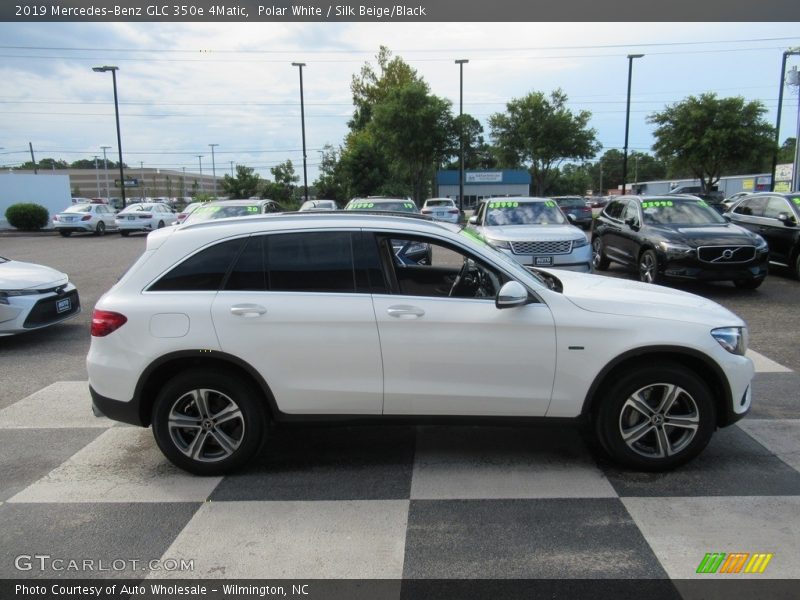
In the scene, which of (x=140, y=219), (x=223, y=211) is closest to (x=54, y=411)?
(x=223, y=211)

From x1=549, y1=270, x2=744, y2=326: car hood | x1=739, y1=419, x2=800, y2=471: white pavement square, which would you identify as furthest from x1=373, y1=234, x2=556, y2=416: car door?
x1=739, y1=419, x2=800, y2=471: white pavement square

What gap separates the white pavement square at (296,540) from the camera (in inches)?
120

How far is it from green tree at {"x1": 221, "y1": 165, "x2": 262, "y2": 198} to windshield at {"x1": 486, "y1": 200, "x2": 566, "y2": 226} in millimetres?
40011

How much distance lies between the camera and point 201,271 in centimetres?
406

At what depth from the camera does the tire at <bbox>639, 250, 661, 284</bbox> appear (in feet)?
34.5

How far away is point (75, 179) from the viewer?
5379 inches

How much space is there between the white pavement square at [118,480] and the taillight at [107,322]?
1001 mm

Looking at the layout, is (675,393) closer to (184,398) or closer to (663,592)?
(663,592)

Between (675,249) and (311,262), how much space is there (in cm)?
801

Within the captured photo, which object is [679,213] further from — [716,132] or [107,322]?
[716,132]

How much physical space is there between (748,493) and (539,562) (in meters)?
1.59

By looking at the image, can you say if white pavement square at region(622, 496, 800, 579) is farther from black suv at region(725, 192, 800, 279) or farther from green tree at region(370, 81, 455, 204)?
green tree at region(370, 81, 455, 204)

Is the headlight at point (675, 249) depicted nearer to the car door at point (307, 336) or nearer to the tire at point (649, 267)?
the tire at point (649, 267)

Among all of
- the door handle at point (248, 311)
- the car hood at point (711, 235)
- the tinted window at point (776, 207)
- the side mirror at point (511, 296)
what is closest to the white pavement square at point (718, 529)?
the side mirror at point (511, 296)
